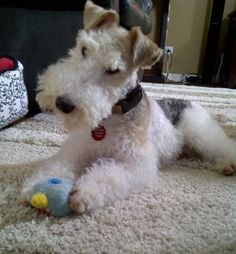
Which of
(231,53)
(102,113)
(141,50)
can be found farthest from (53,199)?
(231,53)

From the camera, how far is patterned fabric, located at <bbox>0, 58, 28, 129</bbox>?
1.57 metres

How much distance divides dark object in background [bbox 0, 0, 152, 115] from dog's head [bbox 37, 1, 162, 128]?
95 cm

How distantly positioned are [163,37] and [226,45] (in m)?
0.93

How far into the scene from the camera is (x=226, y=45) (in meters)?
4.39

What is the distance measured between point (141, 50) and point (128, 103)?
0.20 m

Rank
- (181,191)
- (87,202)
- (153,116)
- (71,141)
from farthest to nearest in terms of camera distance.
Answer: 1. (153,116)
2. (71,141)
3. (181,191)
4. (87,202)

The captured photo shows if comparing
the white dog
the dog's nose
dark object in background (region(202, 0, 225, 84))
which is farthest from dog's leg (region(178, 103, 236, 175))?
dark object in background (region(202, 0, 225, 84))

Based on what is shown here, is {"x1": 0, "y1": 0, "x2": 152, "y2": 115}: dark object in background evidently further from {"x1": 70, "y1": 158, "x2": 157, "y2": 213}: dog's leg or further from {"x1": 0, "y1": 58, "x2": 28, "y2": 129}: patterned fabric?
{"x1": 70, "y1": 158, "x2": 157, "y2": 213}: dog's leg

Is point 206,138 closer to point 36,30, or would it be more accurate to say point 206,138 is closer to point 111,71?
point 111,71

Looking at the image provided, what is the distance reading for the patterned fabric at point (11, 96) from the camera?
1573mm

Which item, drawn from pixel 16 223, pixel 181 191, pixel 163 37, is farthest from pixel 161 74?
pixel 16 223

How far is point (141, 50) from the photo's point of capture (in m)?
1.04

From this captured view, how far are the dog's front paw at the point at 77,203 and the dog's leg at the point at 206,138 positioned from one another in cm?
74

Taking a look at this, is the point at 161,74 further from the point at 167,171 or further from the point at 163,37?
the point at 167,171
